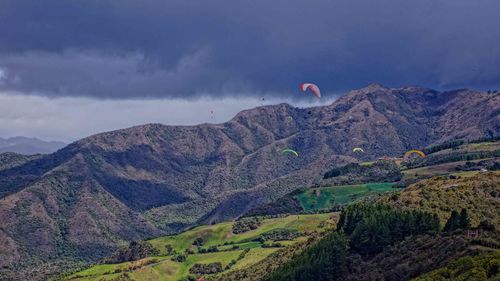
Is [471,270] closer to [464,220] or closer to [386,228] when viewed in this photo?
[464,220]

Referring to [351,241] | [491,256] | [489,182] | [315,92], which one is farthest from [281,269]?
[491,256]

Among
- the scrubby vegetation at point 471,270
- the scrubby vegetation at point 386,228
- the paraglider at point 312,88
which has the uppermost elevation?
the paraglider at point 312,88

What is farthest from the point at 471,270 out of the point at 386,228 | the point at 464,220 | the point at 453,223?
the point at 386,228

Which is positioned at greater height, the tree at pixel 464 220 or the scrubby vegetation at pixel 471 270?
the tree at pixel 464 220

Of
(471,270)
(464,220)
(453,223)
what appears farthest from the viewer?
(453,223)

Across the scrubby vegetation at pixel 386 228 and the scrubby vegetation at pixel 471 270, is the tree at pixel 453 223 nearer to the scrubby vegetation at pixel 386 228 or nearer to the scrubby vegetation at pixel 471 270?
the scrubby vegetation at pixel 386 228

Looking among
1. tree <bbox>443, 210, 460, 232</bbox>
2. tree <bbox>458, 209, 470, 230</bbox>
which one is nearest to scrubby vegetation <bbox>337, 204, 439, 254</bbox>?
tree <bbox>443, 210, 460, 232</bbox>

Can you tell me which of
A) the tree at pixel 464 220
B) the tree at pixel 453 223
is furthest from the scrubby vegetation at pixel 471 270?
the tree at pixel 453 223

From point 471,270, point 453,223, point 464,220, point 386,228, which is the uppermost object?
point 464,220

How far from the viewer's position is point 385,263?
134 m

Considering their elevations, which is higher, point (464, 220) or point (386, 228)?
point (464, 220)

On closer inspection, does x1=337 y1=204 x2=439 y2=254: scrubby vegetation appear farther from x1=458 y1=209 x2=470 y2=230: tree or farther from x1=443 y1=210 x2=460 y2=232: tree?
x1=458 y1=209 x2=470 y2=230: tree

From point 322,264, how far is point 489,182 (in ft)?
172

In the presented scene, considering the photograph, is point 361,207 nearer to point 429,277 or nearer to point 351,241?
point 351,241
